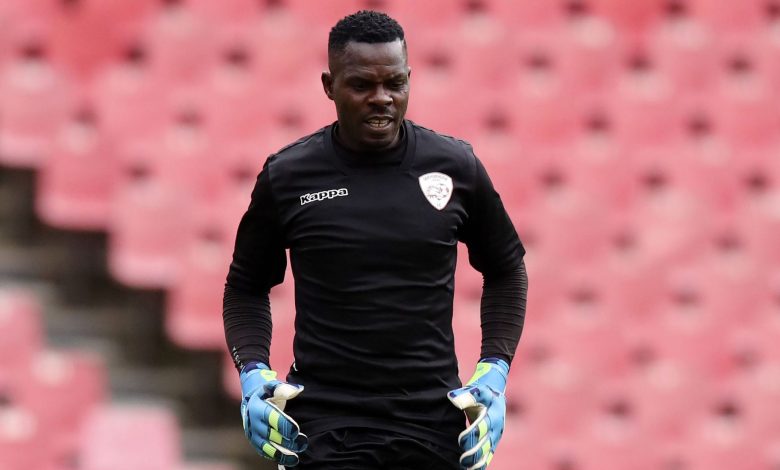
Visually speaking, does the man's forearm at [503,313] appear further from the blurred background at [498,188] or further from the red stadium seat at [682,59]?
the red stadium seat at [682,59]

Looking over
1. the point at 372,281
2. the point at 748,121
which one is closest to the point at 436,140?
the point at 372,281

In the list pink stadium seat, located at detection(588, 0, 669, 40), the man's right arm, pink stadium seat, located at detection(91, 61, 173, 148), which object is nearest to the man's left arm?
the man's right arm

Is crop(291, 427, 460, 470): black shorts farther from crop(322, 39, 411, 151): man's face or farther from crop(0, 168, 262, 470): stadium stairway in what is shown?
crop(0, 168, 262, 470): stadium stairway

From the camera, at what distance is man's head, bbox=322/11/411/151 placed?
6.54ft

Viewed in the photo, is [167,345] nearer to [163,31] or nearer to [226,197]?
[226,197]

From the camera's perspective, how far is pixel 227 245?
175 inches

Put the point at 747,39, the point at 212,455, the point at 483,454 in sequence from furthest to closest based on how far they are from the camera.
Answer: the point at 747,39, the point at 212,455, the point at 483,454

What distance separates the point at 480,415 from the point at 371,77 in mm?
487

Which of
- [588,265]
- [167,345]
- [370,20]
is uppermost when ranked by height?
[370,20]

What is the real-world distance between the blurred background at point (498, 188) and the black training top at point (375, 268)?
2.29m

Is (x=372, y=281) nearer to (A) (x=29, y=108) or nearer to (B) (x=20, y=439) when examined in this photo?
(B) (x=20, y=439)

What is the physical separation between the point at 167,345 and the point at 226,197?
492 mm

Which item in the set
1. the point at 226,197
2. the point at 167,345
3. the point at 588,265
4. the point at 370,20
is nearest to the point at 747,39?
the point at 588,265

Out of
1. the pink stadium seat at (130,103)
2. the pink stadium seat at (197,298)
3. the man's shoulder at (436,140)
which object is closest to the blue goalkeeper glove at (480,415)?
the man's shoulder at (436,140)
